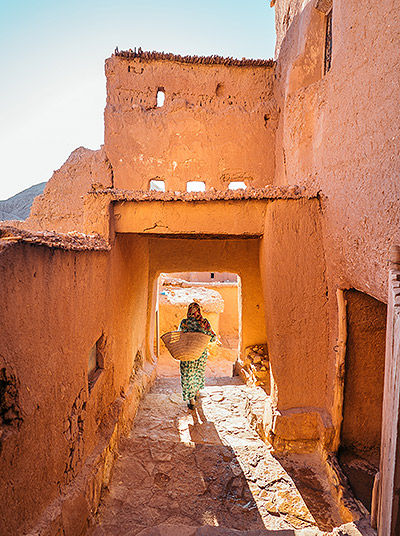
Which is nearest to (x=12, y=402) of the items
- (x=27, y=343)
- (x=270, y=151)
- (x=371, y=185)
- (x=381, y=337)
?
(x=27, y=343)

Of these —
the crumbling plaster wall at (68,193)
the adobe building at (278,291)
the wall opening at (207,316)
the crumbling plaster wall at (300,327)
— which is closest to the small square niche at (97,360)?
the adobe building at (278,291)

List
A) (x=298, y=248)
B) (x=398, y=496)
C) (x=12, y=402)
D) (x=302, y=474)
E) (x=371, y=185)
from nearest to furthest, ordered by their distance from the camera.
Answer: (x=398, y=496) → (x=12, y=402) → (x=371, y=185) → (x=302, y=474) → (x=298, y=248)

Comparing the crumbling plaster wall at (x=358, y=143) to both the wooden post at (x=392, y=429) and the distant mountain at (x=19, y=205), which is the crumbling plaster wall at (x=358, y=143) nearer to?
the wooden post at (x=392, y=429)

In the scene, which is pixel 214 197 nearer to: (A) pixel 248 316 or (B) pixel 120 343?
(B) pixel 120 343

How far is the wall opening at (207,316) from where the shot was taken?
11336 mm

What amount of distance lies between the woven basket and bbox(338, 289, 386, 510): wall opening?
2.34 meters

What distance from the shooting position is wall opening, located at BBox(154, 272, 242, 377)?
37.2 feet

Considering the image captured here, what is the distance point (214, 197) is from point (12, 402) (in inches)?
124

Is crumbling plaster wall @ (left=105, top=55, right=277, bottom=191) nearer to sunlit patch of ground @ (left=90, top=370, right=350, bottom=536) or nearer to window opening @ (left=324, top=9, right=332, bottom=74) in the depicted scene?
window opening @ (left=324, top=9, right=332, bottom=74)

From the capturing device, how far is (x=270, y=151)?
873cm

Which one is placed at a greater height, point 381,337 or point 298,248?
point 298,248

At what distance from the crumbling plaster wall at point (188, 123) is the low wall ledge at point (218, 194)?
4735 millimetres

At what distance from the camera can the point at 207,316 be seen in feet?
39.5

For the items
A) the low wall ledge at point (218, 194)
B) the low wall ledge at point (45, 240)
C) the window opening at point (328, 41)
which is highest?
the window opening at point (328, 41)
